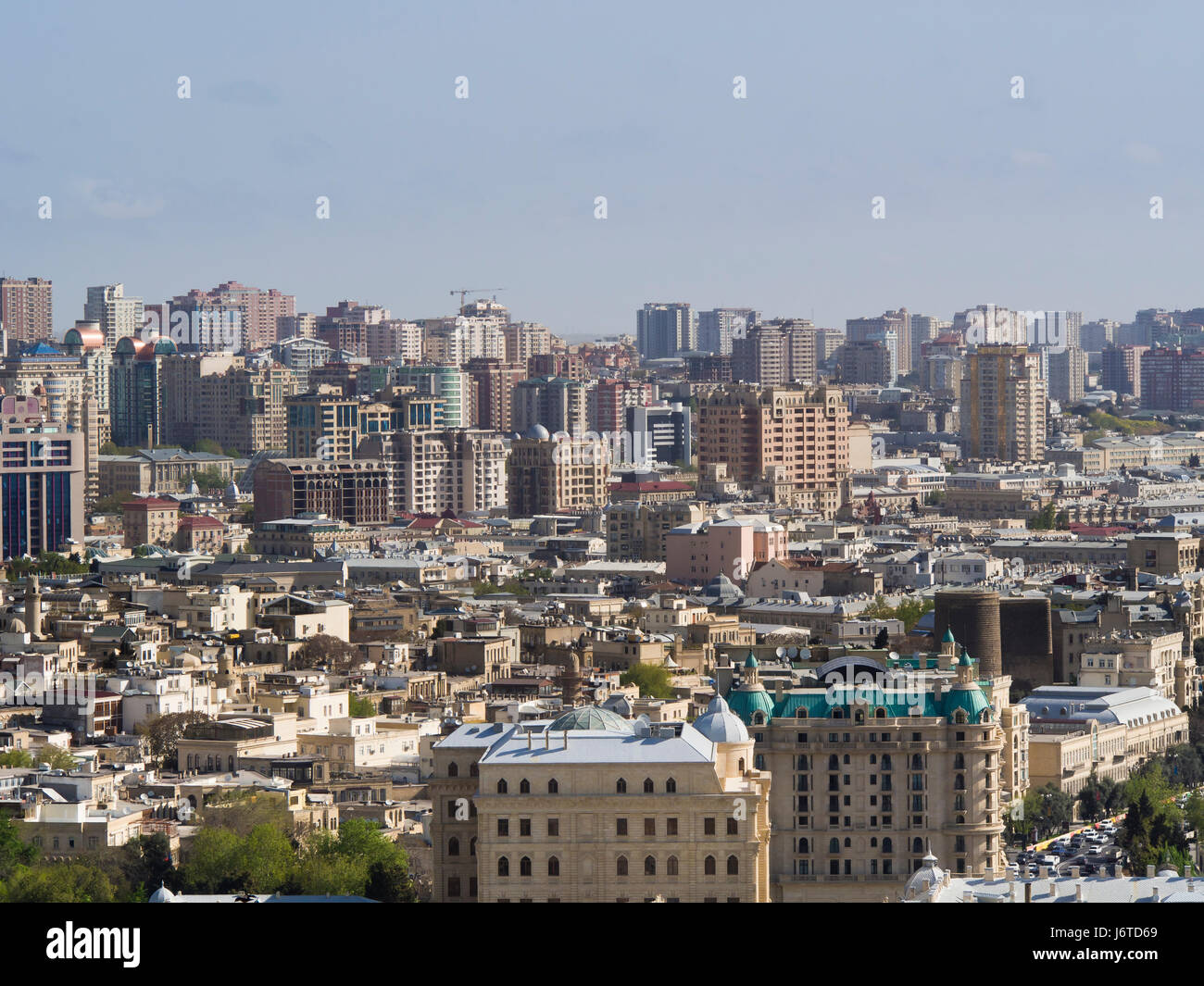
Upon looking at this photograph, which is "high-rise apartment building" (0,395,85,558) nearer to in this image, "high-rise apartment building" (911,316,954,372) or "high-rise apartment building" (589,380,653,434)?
"high-rise apartment building" (589,380,653,434)

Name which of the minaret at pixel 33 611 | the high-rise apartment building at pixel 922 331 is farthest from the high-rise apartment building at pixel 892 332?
the minaret at pixel 33 611

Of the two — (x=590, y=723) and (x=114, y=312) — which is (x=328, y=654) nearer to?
(x=590, y=723)

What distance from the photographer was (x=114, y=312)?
95938 millimetres

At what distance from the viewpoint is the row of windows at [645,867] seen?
15984 mm

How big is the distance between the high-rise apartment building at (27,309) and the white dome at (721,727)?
78640 mm

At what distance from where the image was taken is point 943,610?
3253 centimetres

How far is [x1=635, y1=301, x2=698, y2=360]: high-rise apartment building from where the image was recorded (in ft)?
417

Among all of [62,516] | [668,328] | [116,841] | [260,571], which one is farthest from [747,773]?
[668,328]

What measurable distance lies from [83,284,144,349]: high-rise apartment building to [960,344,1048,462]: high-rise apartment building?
92.6ft

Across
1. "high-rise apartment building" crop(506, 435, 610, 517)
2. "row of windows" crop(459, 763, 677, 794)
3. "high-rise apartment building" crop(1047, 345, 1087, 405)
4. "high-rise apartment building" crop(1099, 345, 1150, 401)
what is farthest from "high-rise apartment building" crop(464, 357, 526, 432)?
"row of windows" crop(459, 763, 677, 794)

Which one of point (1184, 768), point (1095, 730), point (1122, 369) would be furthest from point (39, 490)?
point (1122, 369)
